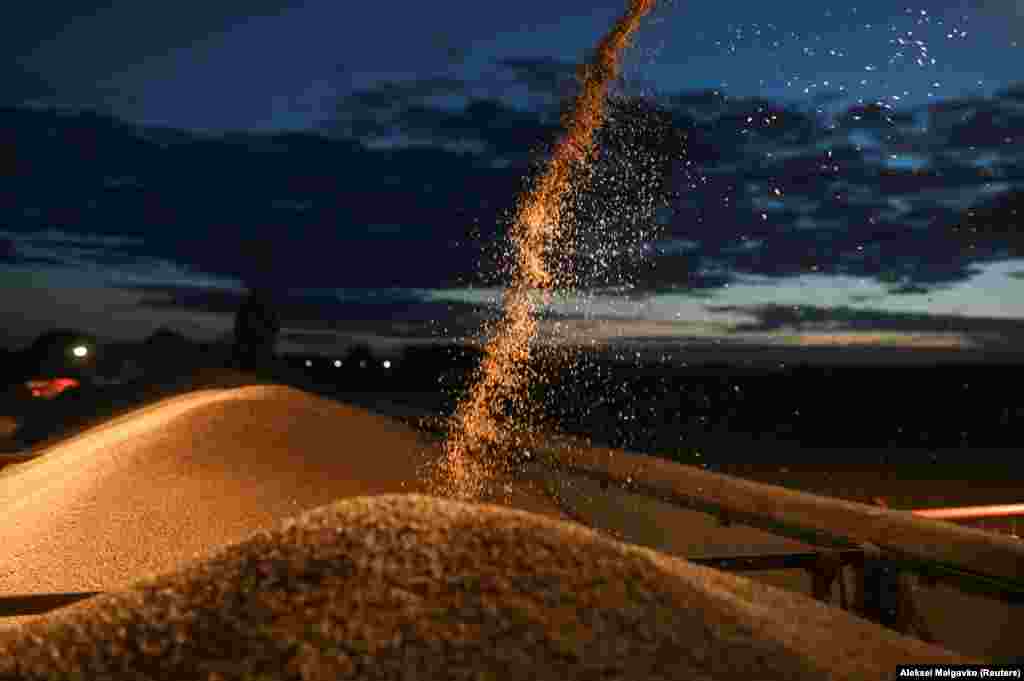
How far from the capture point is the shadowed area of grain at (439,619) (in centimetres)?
290

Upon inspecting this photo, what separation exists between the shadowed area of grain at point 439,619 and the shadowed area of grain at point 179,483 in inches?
68.2

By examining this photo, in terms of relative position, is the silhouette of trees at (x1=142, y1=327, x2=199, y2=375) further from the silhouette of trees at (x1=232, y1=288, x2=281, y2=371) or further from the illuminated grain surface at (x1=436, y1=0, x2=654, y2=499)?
the illuminated grain surface at (x1=436, y1=0, x2=654, y2=499)

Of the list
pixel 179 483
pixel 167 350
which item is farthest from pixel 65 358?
pixel 179 483

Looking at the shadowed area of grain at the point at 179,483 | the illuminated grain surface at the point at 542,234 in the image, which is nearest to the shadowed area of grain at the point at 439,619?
the shadowed area of grain at the point at 179,483

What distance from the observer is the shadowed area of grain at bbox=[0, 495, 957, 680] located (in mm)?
2898

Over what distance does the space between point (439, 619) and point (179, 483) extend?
578 centimetres

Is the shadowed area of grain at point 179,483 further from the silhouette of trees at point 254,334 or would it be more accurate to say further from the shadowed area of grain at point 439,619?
the silhouette of trees at point 254,334

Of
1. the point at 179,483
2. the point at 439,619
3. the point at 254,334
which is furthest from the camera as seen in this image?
the point at 254,334

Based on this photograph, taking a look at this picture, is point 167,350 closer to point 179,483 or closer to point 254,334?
point 254,334

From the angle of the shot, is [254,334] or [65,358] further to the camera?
[65,358]

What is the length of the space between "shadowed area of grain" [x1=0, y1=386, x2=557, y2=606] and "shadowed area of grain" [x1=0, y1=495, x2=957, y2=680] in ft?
5.68

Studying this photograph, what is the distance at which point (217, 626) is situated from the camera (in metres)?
3.15

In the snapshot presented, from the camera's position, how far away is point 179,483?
823 centimetres

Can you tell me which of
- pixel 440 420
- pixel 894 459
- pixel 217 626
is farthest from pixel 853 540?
pixel 894 459
